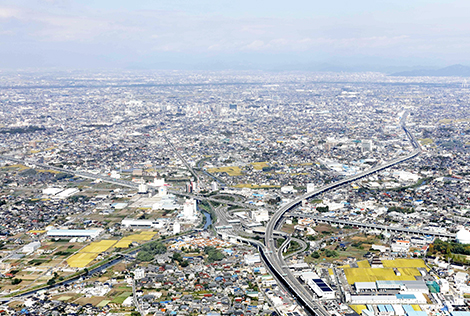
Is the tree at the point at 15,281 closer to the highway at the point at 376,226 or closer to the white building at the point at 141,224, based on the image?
the white building at the point at 141,224

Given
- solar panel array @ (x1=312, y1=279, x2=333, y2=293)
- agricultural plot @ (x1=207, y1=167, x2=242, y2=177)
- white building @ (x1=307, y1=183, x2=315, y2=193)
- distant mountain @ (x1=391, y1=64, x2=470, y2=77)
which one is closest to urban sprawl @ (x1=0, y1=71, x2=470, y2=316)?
solar panel array @ (x1=312, y1=279, x2=333, y2=293)

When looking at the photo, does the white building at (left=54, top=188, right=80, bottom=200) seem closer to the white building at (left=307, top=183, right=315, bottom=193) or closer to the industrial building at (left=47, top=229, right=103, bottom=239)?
the industrial building at (left=47, top=229, right=103, bottom=239)

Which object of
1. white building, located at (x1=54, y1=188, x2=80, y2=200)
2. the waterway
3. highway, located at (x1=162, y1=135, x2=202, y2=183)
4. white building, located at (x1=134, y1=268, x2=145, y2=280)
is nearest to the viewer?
white building, located at (x1=134, y1=268, x2=145, y2=280)

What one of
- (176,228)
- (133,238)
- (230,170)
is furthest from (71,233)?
(230,170)

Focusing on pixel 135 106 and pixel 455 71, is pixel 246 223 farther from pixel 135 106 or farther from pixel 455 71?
pixel 455 71

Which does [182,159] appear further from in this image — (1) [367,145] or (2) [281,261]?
(2) [281,261]

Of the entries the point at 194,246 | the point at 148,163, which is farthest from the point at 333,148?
the point at 194,246

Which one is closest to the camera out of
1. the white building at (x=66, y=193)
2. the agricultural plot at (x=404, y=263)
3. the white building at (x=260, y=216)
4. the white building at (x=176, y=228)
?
the agricultural plot at (x=404, y=263)

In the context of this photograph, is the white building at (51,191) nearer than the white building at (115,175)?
Yes

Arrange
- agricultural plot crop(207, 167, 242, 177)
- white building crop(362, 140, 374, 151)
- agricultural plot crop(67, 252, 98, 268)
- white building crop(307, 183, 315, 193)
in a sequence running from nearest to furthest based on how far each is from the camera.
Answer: agricultural plot crop(67, 252, 98, 268), white building crop(307, 183, 315, 193), agricultural plot crop(207, 167, 242, 177), white building crop(362, 140, 374, 151)

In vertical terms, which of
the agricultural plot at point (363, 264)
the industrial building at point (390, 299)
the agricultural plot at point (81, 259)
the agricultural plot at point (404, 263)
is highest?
the industrial building at point (390, 299)

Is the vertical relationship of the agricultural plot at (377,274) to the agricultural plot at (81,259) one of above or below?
above

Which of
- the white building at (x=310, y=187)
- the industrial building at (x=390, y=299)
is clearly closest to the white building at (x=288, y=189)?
the white building at (x=310, y=187)
